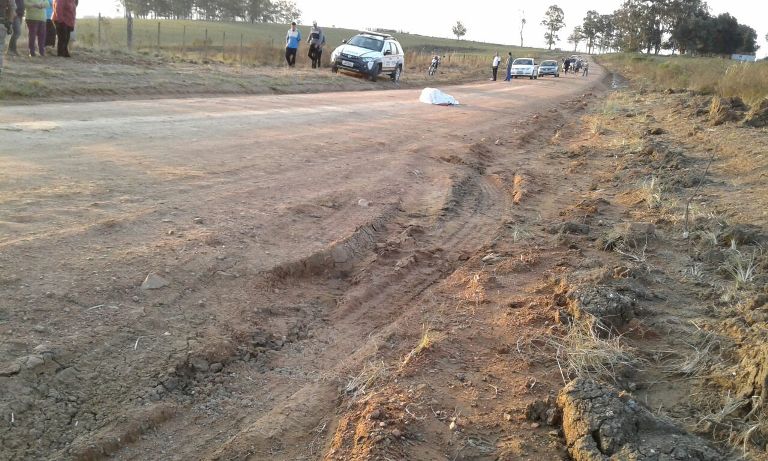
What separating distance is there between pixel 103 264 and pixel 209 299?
0.76 metres

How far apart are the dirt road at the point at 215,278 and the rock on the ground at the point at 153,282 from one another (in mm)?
13

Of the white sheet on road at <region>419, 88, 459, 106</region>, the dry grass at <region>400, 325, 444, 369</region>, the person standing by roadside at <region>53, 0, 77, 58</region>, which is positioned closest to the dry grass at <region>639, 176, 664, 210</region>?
the dry grass at <region>400, 325, 444, 369</region>

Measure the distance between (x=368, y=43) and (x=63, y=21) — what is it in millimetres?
12543

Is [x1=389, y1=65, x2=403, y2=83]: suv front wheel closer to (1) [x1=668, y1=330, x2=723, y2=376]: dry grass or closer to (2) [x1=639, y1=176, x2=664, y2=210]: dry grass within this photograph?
(2) [x1=639, y1=176, x2=664, y2=210]: dry grass

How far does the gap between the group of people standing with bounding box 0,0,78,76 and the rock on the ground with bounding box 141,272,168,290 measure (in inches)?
544

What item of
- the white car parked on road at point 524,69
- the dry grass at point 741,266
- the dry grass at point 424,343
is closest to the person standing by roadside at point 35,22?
the dry grass at point 424,343

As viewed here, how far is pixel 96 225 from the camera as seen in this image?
4484 mm

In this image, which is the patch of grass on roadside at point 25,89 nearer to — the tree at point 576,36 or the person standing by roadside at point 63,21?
the person standing by roadside at point 63,21

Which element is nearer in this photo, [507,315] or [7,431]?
[7,431]

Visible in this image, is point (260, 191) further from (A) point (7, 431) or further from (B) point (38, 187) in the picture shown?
(A) point (7, 431)

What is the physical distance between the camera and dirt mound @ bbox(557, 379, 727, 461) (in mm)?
2504

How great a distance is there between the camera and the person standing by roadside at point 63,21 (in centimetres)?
1533

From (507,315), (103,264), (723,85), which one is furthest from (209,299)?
(723,85)

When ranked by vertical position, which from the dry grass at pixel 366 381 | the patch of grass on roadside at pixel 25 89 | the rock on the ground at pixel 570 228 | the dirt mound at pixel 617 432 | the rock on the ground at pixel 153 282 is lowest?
the dry grass at pixel 366 381
